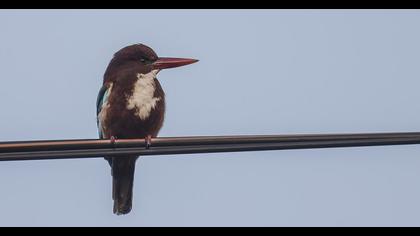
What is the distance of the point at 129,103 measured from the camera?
5.76 m

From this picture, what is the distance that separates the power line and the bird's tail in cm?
245

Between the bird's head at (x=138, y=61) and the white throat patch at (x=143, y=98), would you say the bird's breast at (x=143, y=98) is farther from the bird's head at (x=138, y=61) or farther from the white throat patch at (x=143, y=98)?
the bird's head at (x=138, y=61)

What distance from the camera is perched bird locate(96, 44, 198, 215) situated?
5.79 meters

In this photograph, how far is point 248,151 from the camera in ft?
12.2

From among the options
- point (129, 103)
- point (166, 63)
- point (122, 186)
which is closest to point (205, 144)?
Answer: point (129, 103)

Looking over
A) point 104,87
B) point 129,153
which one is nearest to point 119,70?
point 104,87

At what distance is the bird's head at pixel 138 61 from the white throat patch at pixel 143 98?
7.2 inches

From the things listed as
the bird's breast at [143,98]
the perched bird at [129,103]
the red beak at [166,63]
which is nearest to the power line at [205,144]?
the perched bird at [129,103]

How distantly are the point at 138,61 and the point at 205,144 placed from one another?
2.66 meters

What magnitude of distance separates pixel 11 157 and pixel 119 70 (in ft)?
8.52

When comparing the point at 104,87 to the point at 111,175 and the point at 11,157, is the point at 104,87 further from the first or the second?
the point at 11,157

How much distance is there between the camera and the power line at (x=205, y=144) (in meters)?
3.56

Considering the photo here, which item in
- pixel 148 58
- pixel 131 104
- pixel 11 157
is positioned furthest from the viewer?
pixel 148 58

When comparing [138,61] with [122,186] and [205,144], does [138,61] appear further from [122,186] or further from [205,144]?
[205,144]
